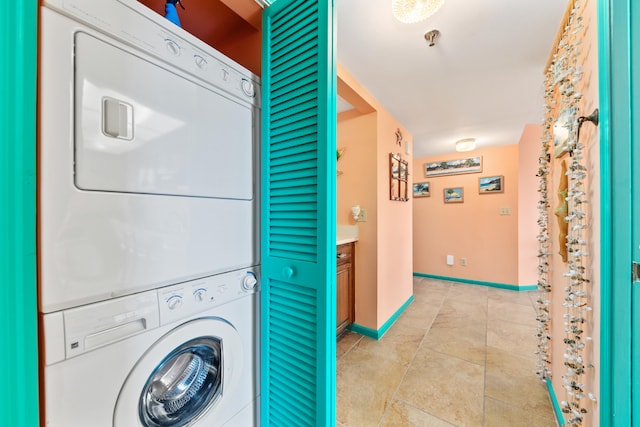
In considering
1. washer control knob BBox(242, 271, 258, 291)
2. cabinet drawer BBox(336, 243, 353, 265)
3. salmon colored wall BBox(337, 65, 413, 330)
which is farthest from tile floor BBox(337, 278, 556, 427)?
washer control knob BBox(242, 271, 258, 291)

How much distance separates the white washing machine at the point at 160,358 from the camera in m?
0.56

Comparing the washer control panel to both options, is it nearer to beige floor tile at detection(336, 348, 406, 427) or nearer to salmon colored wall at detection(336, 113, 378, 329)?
beige floor tile at detection(336, 348, 406, 427)

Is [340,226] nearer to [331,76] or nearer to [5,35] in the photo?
[331,76]

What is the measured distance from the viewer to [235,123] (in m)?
0.97

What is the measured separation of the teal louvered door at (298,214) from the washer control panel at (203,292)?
0.09m

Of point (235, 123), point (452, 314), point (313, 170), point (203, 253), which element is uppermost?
point (235, 123)

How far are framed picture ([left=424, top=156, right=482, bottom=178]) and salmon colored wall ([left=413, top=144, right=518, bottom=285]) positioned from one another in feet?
0.23

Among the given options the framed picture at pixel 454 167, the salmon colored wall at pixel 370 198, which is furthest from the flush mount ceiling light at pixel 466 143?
the salmon colored wall at pixel 370 198

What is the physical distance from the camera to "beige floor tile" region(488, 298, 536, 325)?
2.58 m

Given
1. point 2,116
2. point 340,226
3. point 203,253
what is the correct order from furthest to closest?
point 340,226
point 203,253
point 2,116

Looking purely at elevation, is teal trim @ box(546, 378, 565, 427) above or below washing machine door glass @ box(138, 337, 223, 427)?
below

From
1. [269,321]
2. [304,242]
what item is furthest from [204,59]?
[269,321]

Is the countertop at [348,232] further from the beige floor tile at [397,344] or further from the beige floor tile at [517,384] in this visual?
the beige floor tile at [517,384]

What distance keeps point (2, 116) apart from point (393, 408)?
6.67 feet
